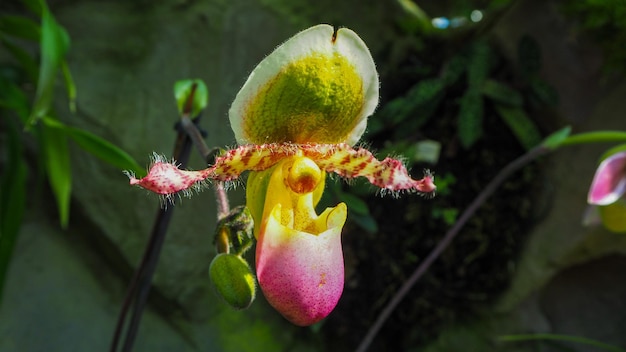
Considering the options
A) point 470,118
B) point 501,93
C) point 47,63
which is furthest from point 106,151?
point 501,93

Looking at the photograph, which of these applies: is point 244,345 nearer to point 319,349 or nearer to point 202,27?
point 319,349

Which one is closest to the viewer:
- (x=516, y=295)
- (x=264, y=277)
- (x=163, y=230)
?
(x=264, y=277)

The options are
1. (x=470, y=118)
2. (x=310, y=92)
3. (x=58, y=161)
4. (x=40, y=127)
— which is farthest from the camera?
(x=470, y=118)

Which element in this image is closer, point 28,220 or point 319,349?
point 28,220

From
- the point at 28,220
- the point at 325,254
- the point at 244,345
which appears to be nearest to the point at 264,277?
the point at 325,254

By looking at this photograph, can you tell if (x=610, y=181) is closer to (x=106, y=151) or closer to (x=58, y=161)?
(x=106, y=151)

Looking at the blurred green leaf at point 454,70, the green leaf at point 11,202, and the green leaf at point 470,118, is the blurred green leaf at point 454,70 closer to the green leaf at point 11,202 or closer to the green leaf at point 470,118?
the green leaf at point 470,118
